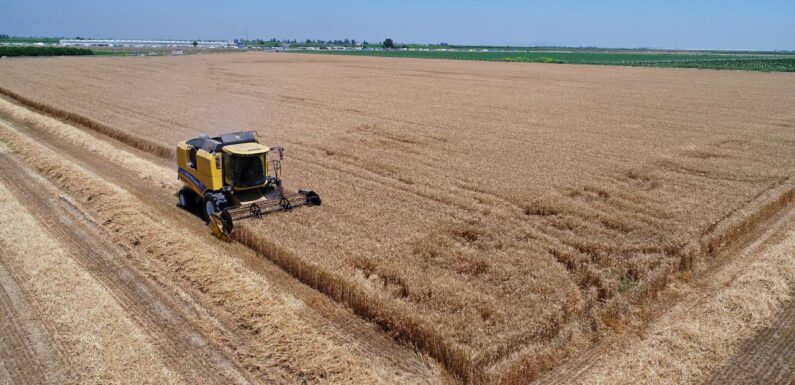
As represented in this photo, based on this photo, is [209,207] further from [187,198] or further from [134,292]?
[134,292]

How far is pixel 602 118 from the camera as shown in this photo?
92.3 ft

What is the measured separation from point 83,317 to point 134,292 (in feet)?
3.37

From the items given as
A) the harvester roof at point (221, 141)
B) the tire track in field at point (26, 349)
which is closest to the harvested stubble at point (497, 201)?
the harvester roof at point (221, 141)

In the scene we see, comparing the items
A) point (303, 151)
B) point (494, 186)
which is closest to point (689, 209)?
point (494, 186)

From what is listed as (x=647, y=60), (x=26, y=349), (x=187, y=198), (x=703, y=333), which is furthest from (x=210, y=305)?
(x=647, y=60)

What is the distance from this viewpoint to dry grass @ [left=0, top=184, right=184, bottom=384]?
23.0ft

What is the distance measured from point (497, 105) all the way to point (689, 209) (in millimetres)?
20429

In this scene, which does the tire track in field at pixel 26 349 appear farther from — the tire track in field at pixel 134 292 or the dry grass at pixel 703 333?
the dry grass at pixel 703 333

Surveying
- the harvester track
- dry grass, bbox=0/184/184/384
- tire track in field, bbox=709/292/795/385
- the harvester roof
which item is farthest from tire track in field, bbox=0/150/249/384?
tire track in field, bbox=709/292/795/385

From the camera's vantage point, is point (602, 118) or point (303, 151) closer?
point (303, 151)

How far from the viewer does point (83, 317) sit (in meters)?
8.16

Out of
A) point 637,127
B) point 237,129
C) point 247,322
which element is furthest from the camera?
point 637,127

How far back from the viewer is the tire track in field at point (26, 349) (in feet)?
22.9

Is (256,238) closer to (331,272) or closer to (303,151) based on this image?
(331,272)
